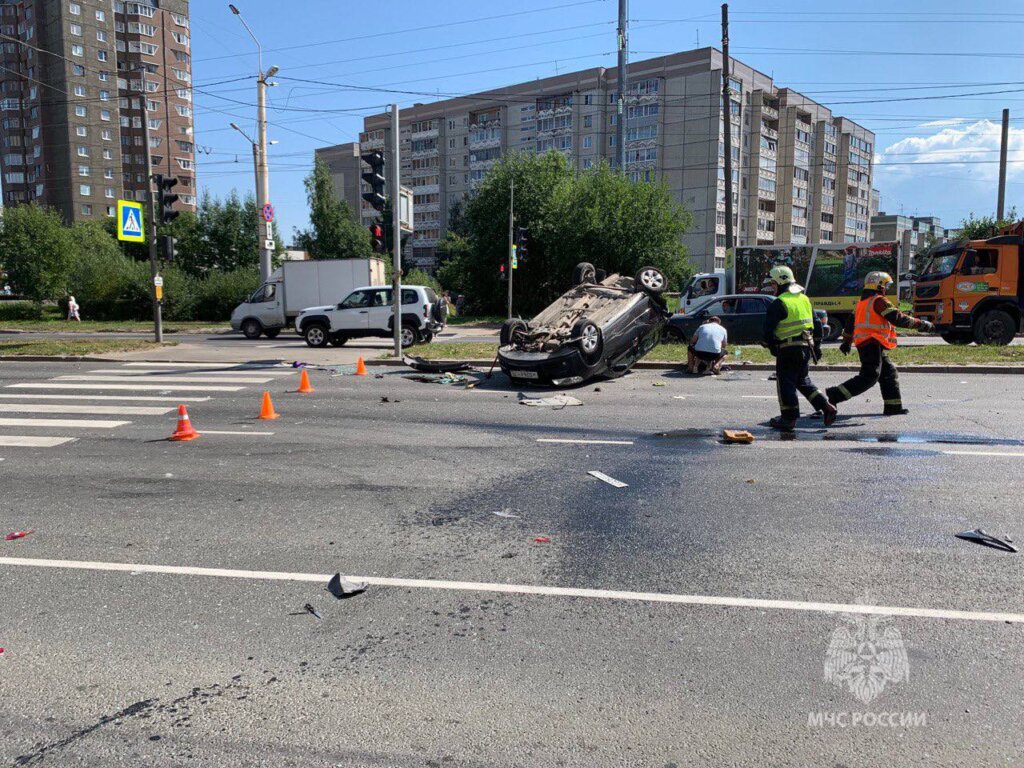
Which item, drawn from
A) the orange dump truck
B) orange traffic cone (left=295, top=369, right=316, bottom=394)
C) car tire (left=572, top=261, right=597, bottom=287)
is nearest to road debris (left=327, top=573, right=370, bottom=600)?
orange traffic cone (left=295, top=369, right=316, bottom=394)

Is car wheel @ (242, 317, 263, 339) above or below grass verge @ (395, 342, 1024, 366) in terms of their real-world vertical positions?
above

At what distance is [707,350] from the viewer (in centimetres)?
1361

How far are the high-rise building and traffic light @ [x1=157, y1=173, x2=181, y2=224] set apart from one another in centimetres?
3960

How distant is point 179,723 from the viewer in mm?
2744

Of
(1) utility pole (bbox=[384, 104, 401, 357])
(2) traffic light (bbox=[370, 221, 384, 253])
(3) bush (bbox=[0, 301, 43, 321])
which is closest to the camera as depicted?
→ (2) traffic light (bbox=[370, 221, 384, 253])

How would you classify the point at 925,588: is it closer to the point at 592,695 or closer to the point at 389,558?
the point at 592,695

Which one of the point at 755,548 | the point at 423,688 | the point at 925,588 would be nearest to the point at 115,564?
the point at 423,688

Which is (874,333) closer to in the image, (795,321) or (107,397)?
(795,321)

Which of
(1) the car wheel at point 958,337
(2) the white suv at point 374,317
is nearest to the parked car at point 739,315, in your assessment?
(1) the car wheel at point 958,337

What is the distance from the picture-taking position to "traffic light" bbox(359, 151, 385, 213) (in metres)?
15.0

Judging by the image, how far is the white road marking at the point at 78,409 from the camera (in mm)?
10195

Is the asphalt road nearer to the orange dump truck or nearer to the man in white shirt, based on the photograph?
the man in white shirt

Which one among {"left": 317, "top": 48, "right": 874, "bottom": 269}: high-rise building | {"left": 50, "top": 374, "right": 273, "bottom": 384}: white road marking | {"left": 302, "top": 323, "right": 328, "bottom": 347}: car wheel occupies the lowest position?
{"left": 50, "top": 374, "right": 273, "bottom": 384}: white road marking
